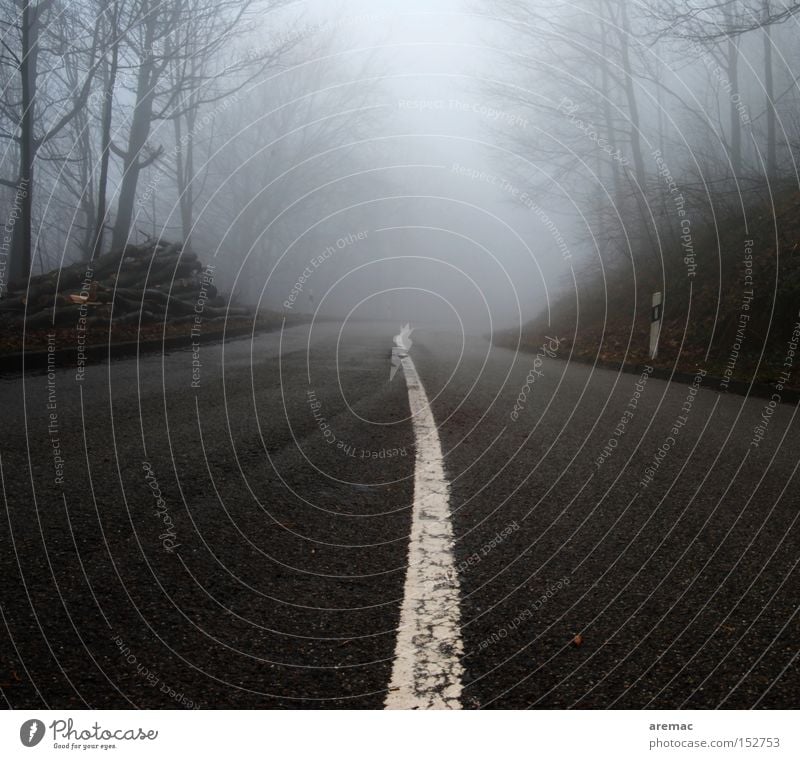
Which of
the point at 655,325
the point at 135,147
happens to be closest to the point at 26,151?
the point at 135,147

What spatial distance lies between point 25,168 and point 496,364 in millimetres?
8745

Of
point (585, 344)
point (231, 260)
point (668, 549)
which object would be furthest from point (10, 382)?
point (231, 260)

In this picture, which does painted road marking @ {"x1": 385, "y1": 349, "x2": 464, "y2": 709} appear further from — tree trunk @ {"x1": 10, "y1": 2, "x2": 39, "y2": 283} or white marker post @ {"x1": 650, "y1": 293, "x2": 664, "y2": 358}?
tree trunk @ {"x1": 10, "y1": 2, "x2": 39, "y2": 283}

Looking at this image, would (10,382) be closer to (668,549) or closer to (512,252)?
(668,549)

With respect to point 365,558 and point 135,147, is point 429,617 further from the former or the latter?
point 135,147

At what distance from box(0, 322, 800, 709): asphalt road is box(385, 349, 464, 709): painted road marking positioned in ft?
0.14

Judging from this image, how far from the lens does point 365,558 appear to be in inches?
111

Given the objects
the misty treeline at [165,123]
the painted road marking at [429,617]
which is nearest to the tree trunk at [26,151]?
the misty treeline at [165,123]

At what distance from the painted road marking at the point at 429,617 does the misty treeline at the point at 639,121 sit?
9324 millimetres

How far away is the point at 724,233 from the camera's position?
14414mm

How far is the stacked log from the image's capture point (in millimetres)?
12391

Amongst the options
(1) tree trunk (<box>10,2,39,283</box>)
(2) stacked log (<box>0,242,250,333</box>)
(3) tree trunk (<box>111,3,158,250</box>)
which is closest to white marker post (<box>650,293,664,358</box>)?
(2) stacked log (<box>0,242,250,333</box>)

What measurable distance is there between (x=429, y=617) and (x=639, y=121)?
23223 mm

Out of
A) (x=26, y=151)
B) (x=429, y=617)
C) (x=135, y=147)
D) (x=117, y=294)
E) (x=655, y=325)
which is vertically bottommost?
(x=429, y=617)
